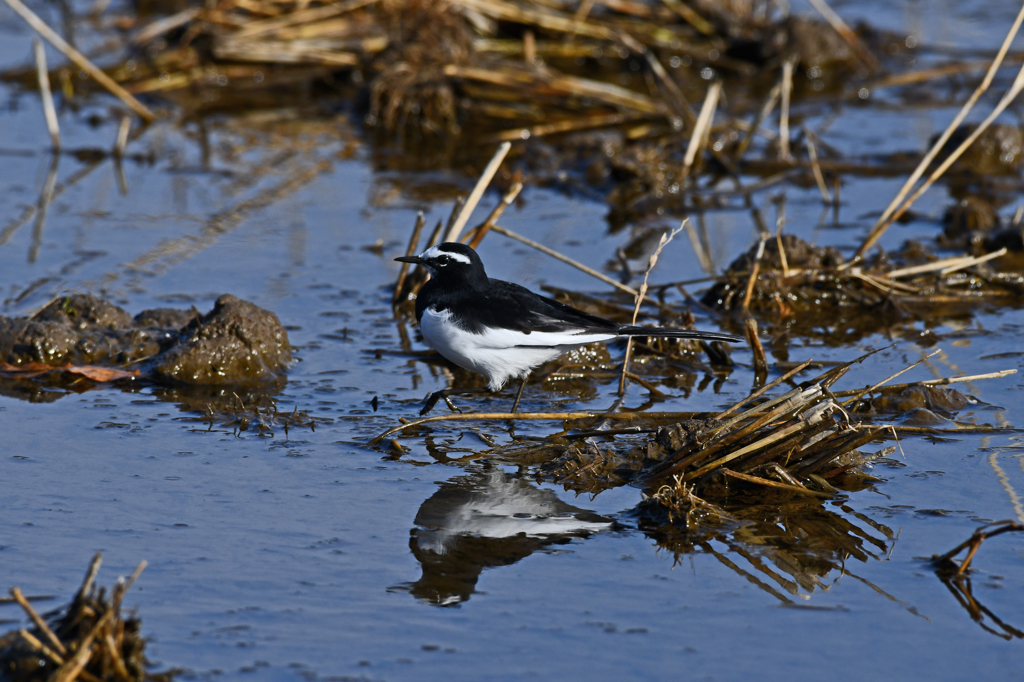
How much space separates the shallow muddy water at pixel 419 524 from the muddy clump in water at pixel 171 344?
20 cm

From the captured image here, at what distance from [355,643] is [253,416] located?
1967mm

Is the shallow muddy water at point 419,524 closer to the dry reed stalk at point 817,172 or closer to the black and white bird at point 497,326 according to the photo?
the black and white bird at point 497,326

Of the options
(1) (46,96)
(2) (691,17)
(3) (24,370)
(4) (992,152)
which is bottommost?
(3) (24,370)

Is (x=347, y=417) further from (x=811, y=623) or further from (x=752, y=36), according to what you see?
(x=752, y=36)

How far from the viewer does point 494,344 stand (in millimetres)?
5148

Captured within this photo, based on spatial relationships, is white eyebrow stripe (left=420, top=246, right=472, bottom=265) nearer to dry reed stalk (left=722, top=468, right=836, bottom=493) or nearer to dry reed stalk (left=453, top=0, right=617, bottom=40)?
dry reed stalk (left=722, top=468, right=836, bottom=493)

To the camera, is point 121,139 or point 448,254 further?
point 121,139

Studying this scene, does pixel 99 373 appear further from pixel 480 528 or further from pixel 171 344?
pixel 480 528

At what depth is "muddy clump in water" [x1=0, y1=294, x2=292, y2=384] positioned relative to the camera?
5.71 m

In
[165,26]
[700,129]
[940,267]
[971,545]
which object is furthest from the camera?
[165,26]

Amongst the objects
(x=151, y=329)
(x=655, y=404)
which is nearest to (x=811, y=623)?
(x=655, y=404)

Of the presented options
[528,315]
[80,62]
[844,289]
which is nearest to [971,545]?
[528,315]

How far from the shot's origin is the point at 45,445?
16.5 feet

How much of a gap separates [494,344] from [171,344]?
187 cm
